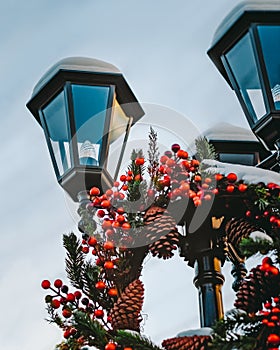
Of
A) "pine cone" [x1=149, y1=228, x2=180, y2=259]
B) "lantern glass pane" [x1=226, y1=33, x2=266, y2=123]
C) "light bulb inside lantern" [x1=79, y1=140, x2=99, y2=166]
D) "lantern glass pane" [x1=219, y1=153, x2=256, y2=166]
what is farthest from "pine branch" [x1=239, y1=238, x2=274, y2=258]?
"lantern glass pane" [x1=219, y1=153, x2=256, y2=166]

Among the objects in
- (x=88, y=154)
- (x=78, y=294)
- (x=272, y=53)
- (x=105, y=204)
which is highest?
(x=272, y=53)

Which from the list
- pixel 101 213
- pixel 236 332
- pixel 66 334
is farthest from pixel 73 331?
pixel 236 332

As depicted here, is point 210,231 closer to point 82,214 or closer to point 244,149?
point 82,214

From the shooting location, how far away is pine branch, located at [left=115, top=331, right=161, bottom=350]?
2273 mm

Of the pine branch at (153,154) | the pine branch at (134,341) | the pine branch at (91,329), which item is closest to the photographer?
the pine branch at (134,341)

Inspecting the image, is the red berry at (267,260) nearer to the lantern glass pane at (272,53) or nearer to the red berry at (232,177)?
the red berry at (232,177)

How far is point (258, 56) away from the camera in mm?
2902

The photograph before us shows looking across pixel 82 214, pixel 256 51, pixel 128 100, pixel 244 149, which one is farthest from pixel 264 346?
pixel 244 149

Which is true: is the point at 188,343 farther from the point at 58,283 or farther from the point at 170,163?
the point at 170,163

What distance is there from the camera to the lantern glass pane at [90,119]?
128 inches

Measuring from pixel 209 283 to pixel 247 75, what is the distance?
875mm

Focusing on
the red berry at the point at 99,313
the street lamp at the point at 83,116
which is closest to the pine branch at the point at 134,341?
the red berry at the point at 99,313

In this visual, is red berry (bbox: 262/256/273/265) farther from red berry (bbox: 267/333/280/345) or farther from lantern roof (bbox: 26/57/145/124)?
lantern roof (bbox: 26/57/145/124)

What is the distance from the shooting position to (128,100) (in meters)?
3.46
